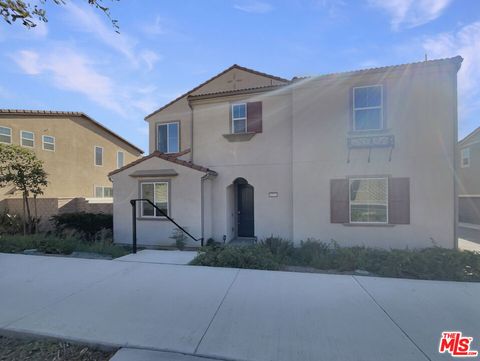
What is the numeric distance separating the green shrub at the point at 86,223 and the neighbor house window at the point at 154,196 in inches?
105

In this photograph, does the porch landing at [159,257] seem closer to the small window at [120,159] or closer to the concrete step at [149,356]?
the concrete step at [149,356]

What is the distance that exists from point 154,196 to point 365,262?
24.1 feet

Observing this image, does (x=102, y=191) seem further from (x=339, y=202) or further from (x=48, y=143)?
(x=339, y=202)

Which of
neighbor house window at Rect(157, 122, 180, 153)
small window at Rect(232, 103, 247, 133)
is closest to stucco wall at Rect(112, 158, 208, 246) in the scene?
neighbor house window at Rect(157, 122, 180, 153)

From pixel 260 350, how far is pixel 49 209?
1439cm

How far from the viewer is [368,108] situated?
8367 millimetres

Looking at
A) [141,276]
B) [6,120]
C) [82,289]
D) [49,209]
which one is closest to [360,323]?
[141,276]

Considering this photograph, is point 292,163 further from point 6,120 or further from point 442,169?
point 6,120

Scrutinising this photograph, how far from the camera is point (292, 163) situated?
29.7ft

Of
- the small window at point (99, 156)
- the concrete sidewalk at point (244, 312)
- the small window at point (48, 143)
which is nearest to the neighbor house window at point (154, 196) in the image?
the concrete sidewalk at point (244, 312)

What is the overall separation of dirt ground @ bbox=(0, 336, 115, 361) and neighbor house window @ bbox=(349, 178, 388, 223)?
7.79 m

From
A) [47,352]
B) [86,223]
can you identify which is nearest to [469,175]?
[47,352]

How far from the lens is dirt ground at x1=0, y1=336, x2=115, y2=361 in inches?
114

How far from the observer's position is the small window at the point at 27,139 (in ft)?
49.3
